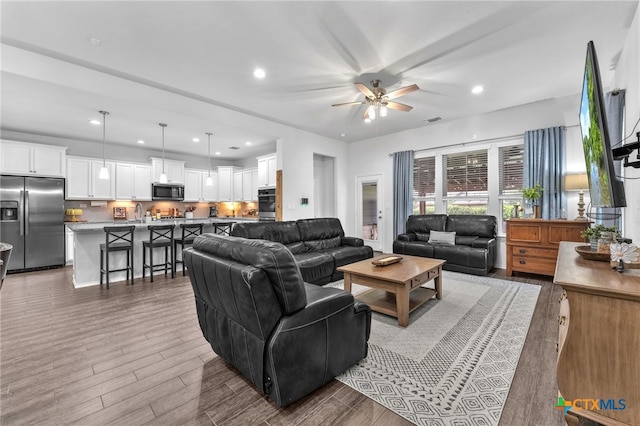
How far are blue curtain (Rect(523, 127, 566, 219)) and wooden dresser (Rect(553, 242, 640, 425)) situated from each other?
423 cm

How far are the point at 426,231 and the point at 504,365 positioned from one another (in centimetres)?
396

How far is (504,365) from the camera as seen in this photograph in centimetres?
215

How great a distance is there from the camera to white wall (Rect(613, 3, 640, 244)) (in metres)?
2.58

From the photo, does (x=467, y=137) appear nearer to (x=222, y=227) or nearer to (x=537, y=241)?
(x=537, y=241)

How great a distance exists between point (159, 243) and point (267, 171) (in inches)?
119

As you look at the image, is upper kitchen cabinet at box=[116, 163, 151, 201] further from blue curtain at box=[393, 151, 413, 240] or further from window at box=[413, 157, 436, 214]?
window at box=[413, 157, 436, 214]

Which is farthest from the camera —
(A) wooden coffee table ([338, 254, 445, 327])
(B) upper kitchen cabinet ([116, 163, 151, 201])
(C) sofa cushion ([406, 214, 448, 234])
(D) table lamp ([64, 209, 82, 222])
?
(B) upper kitchen cabinet ([116, 163, 151, 201])

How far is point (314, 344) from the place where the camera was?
5.81ft

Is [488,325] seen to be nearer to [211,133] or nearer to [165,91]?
[165,91]

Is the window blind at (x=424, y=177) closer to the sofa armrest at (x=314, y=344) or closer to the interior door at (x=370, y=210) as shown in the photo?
the interior door at (x=370, y=210)

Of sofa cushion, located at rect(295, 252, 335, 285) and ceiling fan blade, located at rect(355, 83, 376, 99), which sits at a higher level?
ceiling fan blade, located at rect(355, 83, 376, 99)

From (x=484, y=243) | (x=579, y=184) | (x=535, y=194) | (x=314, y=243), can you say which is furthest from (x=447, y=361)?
(x=535, y=194)

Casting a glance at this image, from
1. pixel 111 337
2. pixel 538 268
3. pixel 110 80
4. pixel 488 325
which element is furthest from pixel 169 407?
pixel 538 268

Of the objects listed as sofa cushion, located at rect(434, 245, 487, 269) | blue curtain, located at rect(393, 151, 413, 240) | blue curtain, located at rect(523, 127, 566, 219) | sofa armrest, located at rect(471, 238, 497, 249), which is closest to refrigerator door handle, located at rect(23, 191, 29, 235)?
blue curtain, located at rect(393, 151, 413, 240)
